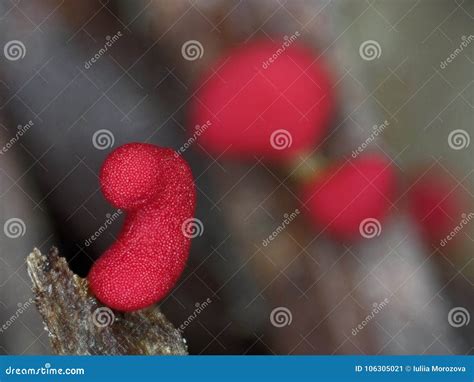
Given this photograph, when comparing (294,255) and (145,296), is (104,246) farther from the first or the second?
(294,255)

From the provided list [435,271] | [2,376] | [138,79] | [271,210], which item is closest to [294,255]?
[271,210]

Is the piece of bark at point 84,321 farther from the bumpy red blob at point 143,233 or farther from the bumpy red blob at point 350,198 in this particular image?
the bumpy red blob at point 350,198

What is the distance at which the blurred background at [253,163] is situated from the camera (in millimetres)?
1043

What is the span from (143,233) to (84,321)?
14cm

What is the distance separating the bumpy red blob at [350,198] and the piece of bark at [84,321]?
285 millimetres

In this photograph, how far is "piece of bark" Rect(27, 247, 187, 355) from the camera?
0.96 m

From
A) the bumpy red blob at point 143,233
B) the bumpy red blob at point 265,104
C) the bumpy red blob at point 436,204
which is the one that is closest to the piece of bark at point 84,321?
the bumpy red blob at point 143,233

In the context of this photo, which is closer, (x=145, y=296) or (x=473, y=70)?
(x=145, y=296)

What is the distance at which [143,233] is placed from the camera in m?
0.97

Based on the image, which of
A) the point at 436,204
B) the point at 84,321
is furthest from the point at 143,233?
the point at 436,204

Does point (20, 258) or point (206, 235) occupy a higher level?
point (206, 235)

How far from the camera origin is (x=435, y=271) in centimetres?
106

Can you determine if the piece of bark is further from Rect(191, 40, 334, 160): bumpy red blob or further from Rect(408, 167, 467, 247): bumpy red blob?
Rect(408, 167, 467, 247): bumpy red blob

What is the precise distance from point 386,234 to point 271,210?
18 cm
